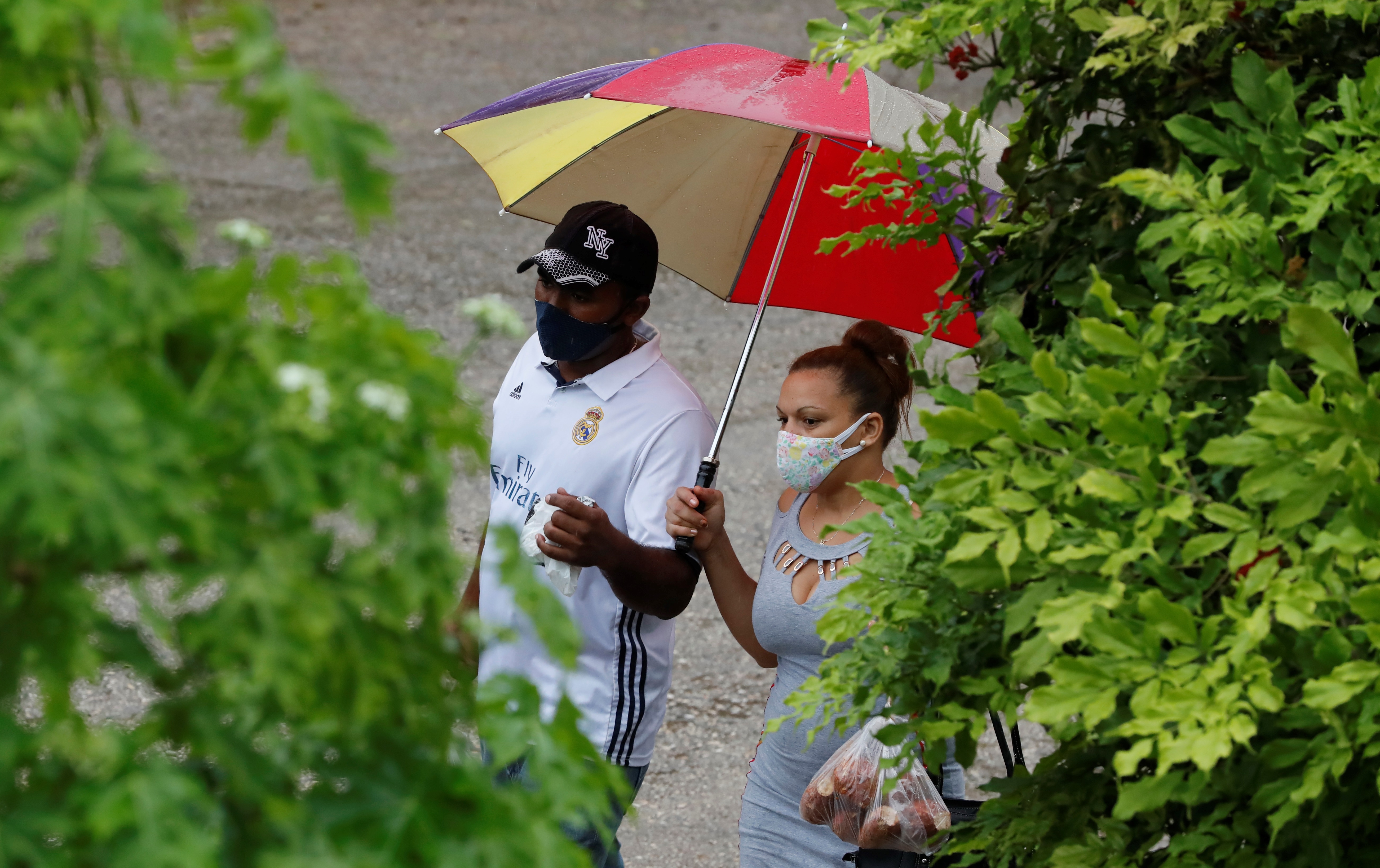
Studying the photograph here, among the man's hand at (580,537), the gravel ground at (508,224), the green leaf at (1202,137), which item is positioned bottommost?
the gravel ground at (508,224)

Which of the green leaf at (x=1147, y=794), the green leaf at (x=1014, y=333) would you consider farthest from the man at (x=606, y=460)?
the green leaf at (x=1147, y=794)

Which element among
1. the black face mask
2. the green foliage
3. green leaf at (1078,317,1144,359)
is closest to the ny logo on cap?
the black face mask

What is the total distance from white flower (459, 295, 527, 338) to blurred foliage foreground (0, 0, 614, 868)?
A: 5.5 inches

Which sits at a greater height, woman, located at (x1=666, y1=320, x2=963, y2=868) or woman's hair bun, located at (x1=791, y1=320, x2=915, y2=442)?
woman's hair bun, located at (x1=791, y1=320, x2=915, y2=442)

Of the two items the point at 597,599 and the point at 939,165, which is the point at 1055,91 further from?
the point at 597,599

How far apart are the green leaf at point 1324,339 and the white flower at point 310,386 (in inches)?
45.3

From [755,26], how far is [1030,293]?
39.3 ft

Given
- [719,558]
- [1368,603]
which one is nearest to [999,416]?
[1368,603]

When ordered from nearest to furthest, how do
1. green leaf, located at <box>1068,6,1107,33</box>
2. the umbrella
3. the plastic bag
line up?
1. green leaf, located at <box>1068,6,1107,33</box>
2. the plastic bag
3. the umbrella

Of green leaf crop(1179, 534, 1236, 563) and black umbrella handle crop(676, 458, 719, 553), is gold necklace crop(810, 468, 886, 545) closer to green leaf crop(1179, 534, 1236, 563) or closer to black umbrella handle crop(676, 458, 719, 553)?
black umbrella handle crop(676, 458, 719, 553)

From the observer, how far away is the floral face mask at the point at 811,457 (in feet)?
10.4

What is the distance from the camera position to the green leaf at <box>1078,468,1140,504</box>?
165 centimetres

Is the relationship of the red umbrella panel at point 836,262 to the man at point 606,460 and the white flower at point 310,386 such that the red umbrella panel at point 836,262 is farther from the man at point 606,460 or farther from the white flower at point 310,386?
the white flower at point 310,386

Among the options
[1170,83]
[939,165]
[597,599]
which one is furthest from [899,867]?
[1170,83]
